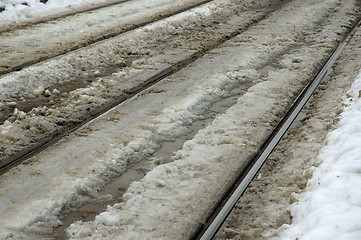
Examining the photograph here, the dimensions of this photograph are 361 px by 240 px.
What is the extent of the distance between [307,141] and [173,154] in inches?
54.0

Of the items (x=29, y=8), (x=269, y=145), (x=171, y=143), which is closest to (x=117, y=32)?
(x=29, y=8)

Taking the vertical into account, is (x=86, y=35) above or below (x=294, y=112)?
above

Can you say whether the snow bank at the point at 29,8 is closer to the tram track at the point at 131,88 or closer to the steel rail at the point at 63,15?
the steel rail at the point at 63,15

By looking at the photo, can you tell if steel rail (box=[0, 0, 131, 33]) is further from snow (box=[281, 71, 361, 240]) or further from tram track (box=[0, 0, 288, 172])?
snow (box=[281, 71, 361, 240])

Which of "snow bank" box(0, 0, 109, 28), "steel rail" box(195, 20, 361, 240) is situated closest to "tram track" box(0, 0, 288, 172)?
"steel rail" box(195, 20, 361, 240)

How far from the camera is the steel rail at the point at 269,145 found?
361 centimetres

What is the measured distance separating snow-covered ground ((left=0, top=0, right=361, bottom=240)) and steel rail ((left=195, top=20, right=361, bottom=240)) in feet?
0.29

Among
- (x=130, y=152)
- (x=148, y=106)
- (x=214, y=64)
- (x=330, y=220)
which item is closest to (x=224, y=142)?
(x=130, y=152)

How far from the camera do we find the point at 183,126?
5266 millimetres

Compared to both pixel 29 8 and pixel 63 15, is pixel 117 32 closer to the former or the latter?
pixel 63 15

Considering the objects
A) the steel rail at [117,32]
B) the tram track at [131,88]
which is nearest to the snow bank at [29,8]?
the steel rail at [117,32]

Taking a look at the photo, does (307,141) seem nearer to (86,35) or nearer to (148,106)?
(148,106)

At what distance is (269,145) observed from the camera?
4848mm

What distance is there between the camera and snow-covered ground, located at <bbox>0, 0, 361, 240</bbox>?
3527 millimetres
